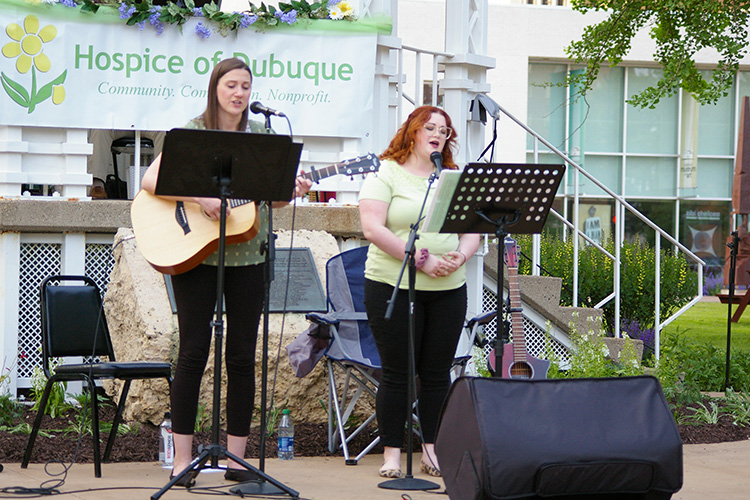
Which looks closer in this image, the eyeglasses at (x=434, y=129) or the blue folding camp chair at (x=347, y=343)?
the eyeglasses at (x=434, y=129)

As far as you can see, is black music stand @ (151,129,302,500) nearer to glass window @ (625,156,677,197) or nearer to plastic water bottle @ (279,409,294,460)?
plastic water bottle @ (279,409,294,460)

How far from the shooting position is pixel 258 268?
4.74 metres

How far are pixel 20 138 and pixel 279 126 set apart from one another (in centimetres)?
173

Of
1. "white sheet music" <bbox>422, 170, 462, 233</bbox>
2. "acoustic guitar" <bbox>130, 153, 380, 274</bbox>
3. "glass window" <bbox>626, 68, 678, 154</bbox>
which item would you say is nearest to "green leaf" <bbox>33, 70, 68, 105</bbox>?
"acoustic guitar" <bbox>130, 153, 380, 274</bbox>

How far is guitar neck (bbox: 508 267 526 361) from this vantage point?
19.0ft

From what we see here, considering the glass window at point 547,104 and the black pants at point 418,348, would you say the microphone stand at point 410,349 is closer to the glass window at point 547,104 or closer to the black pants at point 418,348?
the black pants at point 418,348

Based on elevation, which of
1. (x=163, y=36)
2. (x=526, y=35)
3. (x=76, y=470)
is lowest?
(x=76, y=470)

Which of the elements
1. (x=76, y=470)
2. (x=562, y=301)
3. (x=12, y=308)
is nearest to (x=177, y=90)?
(x=12, y=308)

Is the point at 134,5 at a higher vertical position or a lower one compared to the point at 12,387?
higher

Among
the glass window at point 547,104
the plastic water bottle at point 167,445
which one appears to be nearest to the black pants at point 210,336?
the plastic water bottle at point 167,445

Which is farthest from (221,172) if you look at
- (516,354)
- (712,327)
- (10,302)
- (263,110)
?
(712,327)

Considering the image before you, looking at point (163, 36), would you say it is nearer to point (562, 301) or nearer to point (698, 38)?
point (562, 301)

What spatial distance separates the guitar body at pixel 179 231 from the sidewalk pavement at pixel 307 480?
1025mm

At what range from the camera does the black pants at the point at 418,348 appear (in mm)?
5066
